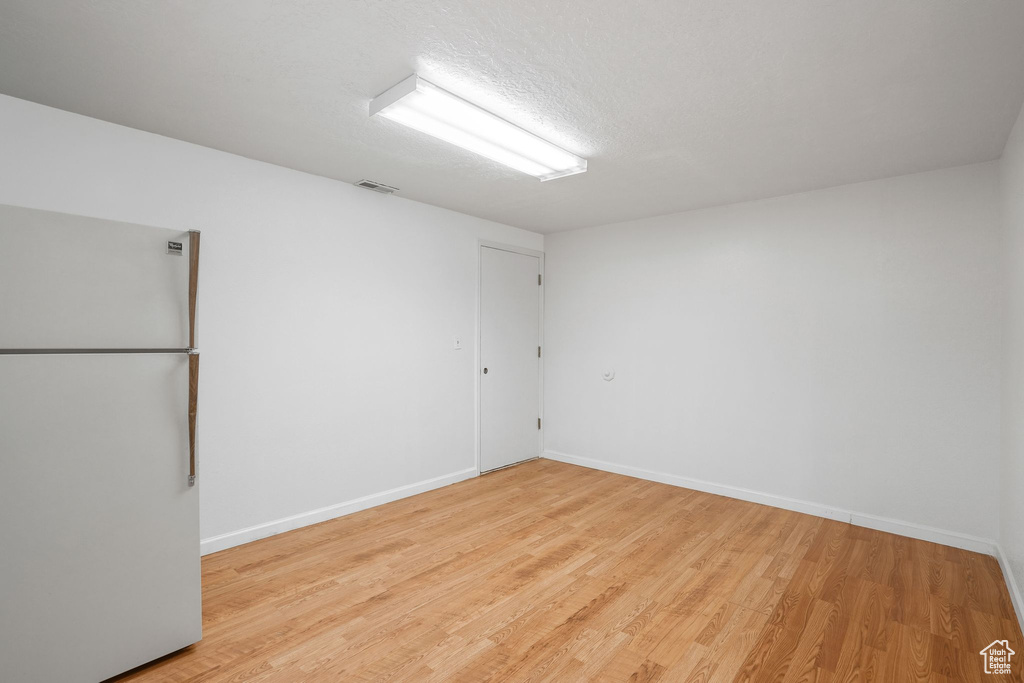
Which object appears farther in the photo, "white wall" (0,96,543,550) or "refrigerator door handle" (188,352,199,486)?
"white wall" (0,96,543,550)

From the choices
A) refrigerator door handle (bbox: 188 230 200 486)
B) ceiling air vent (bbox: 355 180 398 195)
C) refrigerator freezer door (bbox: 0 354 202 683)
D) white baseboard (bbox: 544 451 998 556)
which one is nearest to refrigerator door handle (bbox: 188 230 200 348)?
refrigerator door handle (bbox: 188 230 200 486)

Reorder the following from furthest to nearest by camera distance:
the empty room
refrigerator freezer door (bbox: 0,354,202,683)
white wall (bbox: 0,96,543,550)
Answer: white wall (bbox: 0,96,543,550) → the empty room → refrigerator freezer door (bbox: 0,354,202,683)

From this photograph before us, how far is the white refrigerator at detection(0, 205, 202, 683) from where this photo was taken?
70.2 inches

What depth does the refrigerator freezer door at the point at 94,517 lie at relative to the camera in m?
1.78

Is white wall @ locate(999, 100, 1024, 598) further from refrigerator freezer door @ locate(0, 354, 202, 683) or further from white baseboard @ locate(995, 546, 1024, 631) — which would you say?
refrigerator freezer door @ locate(0, 354, 202, 683)

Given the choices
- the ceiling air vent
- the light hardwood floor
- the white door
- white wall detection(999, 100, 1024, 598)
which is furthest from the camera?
the white door

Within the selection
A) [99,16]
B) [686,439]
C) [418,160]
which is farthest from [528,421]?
[99,16]

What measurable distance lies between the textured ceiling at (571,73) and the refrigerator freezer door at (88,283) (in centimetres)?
77

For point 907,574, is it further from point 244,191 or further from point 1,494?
point 244,191

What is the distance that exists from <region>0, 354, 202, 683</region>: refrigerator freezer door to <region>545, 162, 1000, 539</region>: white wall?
3920mm

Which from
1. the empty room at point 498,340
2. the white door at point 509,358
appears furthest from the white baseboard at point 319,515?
the white door at point 509,358

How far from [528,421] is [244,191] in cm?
359

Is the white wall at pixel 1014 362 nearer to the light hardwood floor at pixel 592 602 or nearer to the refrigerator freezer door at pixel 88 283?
the light hardwood floor at pixel 592 602

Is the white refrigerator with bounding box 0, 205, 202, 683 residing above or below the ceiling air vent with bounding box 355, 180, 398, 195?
below
